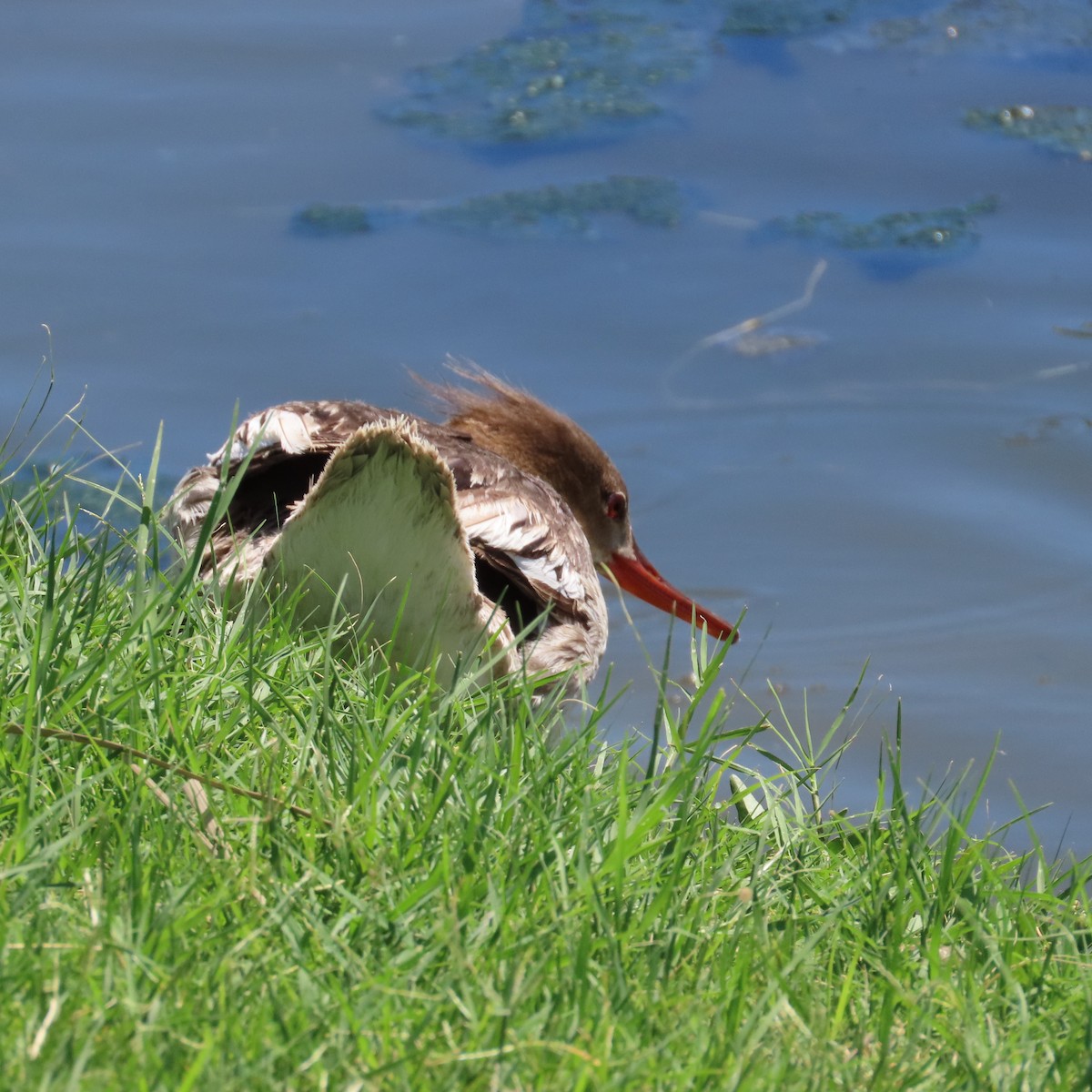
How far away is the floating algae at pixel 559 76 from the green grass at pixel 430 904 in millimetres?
6619

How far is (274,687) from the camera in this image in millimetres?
2840

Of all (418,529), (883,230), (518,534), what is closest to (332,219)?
(883,230)

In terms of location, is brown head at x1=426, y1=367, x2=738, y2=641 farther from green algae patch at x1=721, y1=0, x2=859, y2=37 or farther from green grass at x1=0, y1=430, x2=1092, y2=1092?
green algae patch at x1=721, y1=0, x2=859, y2=37

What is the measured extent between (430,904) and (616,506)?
370cm

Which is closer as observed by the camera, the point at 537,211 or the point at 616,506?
the point at 616,506

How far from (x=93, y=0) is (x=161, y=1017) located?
9.17 metres

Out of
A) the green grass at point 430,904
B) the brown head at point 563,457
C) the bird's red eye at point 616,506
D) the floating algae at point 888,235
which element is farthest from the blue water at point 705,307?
the green grass at point 430,904

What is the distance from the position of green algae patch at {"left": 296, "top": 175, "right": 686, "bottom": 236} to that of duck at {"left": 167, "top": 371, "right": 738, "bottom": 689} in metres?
2.96

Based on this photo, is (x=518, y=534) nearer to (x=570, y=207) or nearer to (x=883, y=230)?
(x=570, y=207)

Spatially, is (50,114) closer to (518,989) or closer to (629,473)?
(629,473)

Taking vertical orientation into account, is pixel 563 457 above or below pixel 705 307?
above

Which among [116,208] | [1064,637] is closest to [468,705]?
[1064,637]

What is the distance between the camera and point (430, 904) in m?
2.25

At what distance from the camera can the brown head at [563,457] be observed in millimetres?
5703
